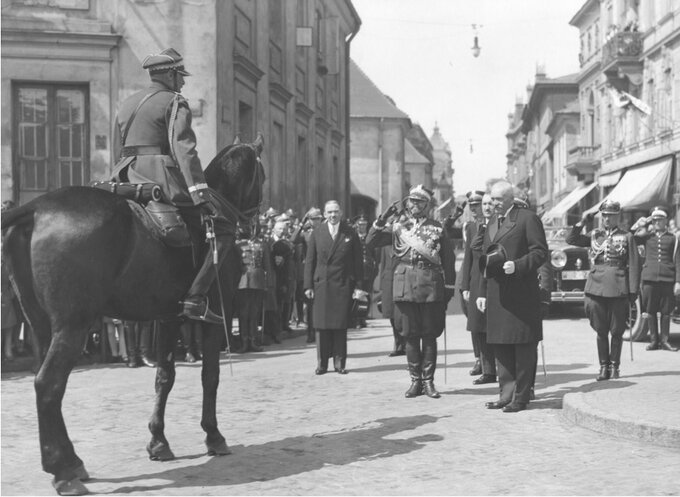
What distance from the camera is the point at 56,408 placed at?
233 inches

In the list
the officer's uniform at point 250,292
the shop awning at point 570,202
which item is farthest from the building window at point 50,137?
the shop awning at point 570,202

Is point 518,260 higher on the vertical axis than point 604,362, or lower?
higher

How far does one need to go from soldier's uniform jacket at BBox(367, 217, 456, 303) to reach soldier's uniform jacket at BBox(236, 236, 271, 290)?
195 inches

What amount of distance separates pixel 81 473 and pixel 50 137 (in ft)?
42.9

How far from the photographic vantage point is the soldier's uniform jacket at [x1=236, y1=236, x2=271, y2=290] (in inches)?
579

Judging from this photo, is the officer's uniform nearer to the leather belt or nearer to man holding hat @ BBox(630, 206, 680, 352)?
man holding hat @ BBox(630, 206, 680, 352)

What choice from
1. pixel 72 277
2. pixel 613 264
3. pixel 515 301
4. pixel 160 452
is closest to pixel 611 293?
pixel 613 264

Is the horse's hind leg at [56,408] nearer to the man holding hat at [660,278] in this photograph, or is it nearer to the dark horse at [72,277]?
the dark horse at [72,277]

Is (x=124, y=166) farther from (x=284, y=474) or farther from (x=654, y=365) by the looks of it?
(x=654, y=365)

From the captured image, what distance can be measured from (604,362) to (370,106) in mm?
52460

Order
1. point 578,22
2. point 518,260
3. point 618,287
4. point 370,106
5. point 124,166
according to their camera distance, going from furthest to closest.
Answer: point 370,106, point 578,22, point 618,287, point 518,260, point 124,166

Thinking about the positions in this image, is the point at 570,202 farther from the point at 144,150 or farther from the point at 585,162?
the point at 144,150

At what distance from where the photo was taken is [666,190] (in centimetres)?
3403

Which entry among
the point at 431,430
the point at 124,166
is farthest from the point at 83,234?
the point at 431,430
